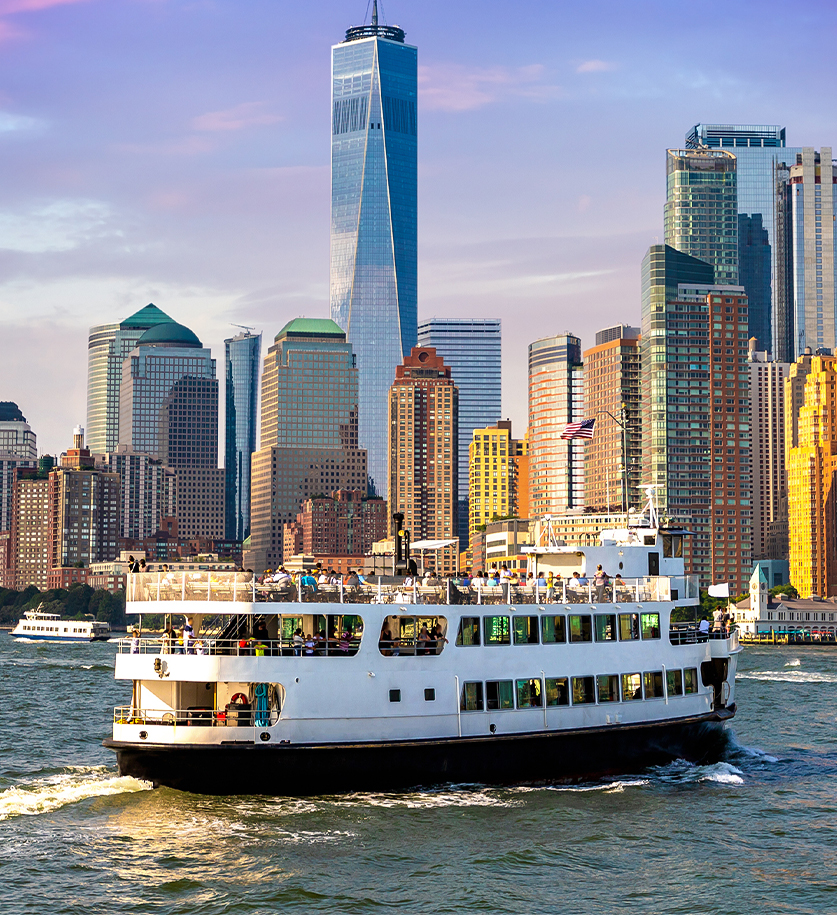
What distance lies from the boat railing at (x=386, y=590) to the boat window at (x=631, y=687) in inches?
90.0

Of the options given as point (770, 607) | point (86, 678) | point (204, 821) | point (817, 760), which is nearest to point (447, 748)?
point (204, 821)

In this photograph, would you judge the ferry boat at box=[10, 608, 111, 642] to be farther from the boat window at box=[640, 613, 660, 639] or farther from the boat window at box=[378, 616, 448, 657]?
the boat window at box=[378, 616, 448, 657]

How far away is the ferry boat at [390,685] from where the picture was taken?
109 ft

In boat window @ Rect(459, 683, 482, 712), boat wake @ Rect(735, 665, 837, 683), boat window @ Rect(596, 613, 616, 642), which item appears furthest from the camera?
boat wake @ Rect(735, 665, 837, 683)

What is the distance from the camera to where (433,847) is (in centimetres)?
3078

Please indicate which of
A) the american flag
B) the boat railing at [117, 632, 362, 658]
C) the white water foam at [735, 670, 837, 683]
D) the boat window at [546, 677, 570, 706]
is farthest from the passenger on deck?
the white water foam at [735, 670, 837, 683]

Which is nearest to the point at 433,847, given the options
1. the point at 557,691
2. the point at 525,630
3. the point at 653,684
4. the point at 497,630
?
the point at 497,630

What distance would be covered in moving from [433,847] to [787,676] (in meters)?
71.9

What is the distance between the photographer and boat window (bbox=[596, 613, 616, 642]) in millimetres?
38875

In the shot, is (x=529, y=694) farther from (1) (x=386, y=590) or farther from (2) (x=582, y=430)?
(2) (x=582, y=430)

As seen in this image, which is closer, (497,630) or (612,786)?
(497,630)

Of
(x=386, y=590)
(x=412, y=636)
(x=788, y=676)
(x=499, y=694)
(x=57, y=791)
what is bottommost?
(x=788, y=676)

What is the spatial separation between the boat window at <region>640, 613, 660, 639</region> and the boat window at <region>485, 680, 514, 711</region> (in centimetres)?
561

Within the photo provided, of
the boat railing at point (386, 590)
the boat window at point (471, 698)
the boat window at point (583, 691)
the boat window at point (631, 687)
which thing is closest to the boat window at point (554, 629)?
the boat railing at point (386, 590)
